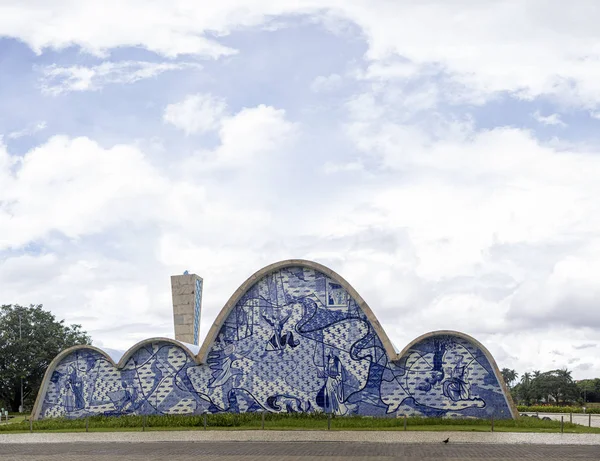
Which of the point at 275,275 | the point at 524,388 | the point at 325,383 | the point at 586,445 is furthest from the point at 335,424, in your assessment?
the point at 524,388

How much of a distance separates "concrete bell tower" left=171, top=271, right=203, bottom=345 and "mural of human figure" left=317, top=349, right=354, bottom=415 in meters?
7.31

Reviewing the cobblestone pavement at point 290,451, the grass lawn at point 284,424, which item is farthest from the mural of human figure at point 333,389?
the cobblestone pavement at point 290,451

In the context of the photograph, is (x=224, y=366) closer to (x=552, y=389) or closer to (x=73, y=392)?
(x=73, y=392)

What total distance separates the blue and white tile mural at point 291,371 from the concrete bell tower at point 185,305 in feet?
9.58

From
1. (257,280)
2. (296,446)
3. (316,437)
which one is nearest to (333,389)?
(257,280)

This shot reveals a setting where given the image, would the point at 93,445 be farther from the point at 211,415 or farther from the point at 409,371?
the point at 409,371

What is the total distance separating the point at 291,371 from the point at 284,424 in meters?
2.94

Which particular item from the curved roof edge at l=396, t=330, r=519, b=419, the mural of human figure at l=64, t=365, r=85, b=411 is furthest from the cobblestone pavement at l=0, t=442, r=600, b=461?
the mural of human figure at l=64, t=365, r=85, b=411

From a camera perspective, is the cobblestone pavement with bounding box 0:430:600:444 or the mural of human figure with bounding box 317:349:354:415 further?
the mural of human figure with bounding box 317:349:354:415

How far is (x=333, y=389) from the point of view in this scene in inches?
1151

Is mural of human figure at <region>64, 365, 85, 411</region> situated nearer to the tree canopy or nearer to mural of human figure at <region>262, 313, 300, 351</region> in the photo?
mural of human figure at <region>262, 313, 300, 351</region>

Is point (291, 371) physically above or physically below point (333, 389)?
above

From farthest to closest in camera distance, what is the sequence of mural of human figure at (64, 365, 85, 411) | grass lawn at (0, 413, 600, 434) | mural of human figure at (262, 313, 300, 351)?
mural of human figure at (64, 365, 85, 411) < mural of human figure at (262, 313, 300, 351) < grass lawn at (0, 413, 600, 434)

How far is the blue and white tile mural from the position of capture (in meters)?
28.7
